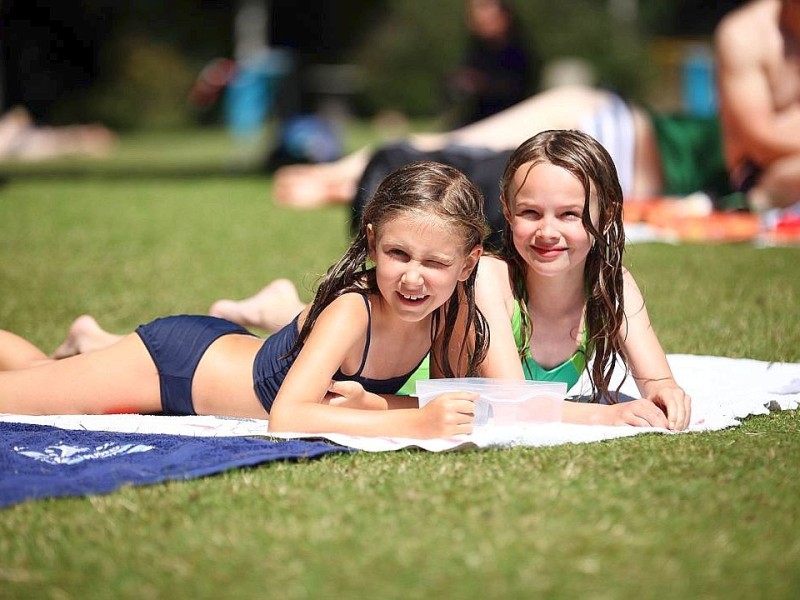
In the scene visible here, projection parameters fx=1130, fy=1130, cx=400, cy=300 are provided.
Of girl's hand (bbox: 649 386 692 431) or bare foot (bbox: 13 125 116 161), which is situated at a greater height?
bare foot (bbox: 13 125 116 161)

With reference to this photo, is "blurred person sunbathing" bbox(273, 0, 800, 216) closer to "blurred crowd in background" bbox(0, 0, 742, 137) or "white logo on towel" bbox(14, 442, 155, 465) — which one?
"white logo on towel" bbox(14, 442, 155, 465)

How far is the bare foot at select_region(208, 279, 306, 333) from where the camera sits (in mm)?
5500

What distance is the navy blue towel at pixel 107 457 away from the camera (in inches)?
126

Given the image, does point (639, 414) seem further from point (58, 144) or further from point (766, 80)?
point (58, 144)

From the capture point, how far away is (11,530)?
2891 mm

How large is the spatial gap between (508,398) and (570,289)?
790 millimetres

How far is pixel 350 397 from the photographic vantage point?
3.85 metres

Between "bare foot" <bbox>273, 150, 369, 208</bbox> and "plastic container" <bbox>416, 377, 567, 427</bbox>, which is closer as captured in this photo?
"plastic container" <bbox>416, 377, 567, 427</bbox>

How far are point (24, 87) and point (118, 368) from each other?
30659 millimetres

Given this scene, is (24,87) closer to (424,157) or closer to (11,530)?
(424,157)

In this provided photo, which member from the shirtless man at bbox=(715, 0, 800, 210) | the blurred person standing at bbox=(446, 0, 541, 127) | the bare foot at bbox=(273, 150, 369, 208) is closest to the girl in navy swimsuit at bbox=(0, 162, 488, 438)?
the shirtless man at bbox=(715, 0, 800, 210)

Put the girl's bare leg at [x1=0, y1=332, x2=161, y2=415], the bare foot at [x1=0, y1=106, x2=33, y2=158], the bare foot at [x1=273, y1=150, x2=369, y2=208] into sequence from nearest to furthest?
the girl's bare leg at [x1=0, y1=332, x2=161, y2=415], the bare foot at [x1=273, y1=150, x2=369, y2=208], the bare foot at [x1=0, y1=106, x2=33, y2=158]

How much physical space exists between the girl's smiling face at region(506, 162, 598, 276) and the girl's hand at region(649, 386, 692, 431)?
571 mm

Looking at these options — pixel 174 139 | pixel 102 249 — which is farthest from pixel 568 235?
pixel 174 139
